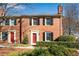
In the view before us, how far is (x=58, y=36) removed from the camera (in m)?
9.38

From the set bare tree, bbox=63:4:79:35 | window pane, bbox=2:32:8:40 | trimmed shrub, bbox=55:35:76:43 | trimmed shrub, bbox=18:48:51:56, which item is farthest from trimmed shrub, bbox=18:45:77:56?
window pane, bbox=2:32:8:40

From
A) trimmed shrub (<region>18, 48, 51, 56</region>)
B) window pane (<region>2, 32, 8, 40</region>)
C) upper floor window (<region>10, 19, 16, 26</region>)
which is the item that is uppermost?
upper floor window (<region>10, 19, 16, 26</region>)

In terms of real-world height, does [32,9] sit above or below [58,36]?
above

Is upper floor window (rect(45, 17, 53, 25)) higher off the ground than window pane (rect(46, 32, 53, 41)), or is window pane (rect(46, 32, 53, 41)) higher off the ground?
upper floor window (rect(45, 17, 53, 25))

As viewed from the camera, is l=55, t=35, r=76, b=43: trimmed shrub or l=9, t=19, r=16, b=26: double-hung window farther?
l=9, t=19, r=16, b=26: double-hung window

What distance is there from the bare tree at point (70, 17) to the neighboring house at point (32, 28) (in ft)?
0.45

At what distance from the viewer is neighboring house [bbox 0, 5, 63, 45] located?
9406 millimetres

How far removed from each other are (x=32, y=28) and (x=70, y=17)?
997mm

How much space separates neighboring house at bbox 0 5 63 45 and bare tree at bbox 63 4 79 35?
0.45ft

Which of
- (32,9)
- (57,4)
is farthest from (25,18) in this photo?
(57,4)

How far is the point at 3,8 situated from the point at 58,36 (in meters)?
1.55

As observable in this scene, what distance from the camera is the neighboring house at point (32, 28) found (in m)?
9.41

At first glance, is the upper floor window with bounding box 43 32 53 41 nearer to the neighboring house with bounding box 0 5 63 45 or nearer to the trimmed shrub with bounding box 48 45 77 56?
the neighboring house with bounding box 0 5 63 45

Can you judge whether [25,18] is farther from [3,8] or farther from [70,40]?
[70,40]
